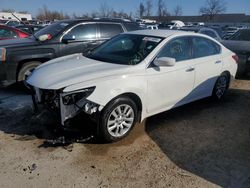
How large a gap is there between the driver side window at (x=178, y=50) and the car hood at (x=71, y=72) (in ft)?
2.63

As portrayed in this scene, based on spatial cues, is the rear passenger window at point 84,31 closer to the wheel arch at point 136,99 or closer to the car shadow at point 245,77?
the wheel arch at point 136,99

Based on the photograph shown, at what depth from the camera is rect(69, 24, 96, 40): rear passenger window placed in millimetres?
6691

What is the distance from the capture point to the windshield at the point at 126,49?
4359 millimetres

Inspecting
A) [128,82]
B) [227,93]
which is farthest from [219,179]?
[227,93]

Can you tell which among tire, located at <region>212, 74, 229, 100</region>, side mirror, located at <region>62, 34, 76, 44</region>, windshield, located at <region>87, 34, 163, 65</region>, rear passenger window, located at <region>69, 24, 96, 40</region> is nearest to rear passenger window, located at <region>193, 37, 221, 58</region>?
tire, located at <region>212, 74, 229, 100</region>

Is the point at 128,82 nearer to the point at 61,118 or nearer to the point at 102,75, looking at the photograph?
the point at 102,75

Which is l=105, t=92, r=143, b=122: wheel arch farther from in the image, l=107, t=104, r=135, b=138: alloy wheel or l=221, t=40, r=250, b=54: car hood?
l=221, t=40, r=250, b=54: car hood

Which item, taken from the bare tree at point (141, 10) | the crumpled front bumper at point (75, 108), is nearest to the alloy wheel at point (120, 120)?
the crumpled front bumper at point (75, 108)

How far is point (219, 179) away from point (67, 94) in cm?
217

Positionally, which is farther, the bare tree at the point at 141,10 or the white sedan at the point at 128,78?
the bare tree at the point at 141,10

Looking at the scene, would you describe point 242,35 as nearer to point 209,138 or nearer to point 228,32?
point 209,138

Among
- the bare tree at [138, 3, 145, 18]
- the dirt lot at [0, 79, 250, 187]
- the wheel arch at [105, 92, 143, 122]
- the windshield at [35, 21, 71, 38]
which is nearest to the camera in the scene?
the dirt lot at [0, 79, 250, 187]

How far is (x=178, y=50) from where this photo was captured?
4773 millimetres

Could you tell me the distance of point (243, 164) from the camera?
3549 millimetres
